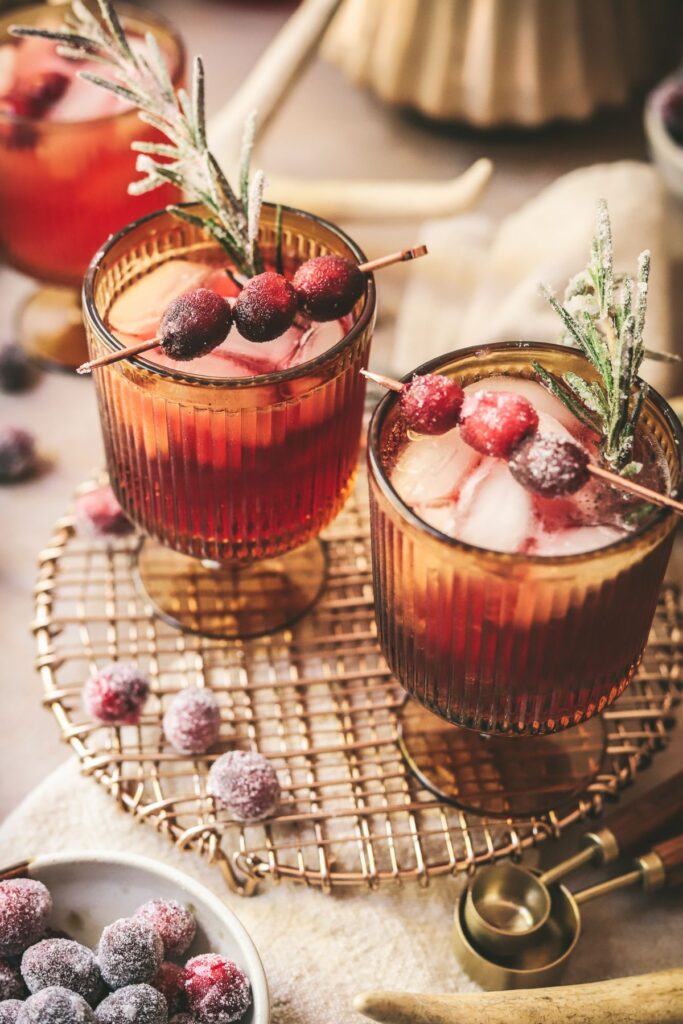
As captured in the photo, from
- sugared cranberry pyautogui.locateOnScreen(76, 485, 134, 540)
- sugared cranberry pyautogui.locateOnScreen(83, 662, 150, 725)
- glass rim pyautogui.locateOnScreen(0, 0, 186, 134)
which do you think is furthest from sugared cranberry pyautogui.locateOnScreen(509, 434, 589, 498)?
glass rim pyautogui.locateOnScreen(0, 0, 186, 134)

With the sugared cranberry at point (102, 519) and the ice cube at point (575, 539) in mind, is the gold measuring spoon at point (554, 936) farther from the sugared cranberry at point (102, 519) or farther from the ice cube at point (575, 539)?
the sugared cranberry at point (102, 519)

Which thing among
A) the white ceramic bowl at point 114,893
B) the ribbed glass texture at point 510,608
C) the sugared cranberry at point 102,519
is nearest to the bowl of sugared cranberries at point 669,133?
the ribbed glass texture at point 510,608

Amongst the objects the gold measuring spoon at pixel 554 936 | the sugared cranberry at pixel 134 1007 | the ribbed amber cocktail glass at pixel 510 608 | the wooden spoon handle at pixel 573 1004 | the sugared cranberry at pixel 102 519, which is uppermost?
the ribbed amber cocktail glass at pixel 510 608

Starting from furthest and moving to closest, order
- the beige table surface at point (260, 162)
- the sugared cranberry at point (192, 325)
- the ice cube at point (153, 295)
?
the beige table surface at point (260, 162) → the ice cube at point (153, 295) → the sugared cranberry at point (192, 325)

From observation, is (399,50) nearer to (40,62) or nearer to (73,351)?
(40,62)

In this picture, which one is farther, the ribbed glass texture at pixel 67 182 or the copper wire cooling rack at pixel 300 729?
the ribbed glass texture at pixel 67 182

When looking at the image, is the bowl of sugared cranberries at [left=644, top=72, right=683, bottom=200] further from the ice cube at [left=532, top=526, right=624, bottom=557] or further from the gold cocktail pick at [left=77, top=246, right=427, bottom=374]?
the ice cube at [left=532, top=526, right=624, bottom=557]
